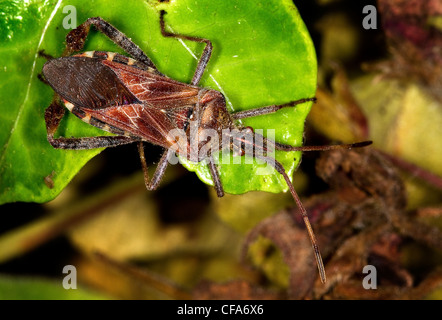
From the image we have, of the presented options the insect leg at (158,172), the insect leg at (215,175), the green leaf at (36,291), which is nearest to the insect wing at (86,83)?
the insect leg at (158,172)

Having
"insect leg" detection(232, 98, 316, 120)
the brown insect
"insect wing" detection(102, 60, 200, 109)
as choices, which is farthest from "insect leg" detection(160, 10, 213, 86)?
"insect leg" detection(232, 98, 316, 120)

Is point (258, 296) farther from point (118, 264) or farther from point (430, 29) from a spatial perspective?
point (430, 29)

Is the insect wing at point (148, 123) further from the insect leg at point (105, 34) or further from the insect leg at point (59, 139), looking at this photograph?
the insect leg at point (105, 34)

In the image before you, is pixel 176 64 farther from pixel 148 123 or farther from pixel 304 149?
pixel 304 149

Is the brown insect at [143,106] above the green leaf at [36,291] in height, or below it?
above

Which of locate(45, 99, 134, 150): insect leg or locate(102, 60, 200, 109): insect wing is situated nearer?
locate(45, 99, 134, 150): insect leg

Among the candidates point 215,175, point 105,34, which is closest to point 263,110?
point 215,175

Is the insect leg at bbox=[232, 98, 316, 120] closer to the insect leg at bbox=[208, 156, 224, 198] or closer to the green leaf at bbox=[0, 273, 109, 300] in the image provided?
the insect leg at bbox=[208, 156, 224, 198]
